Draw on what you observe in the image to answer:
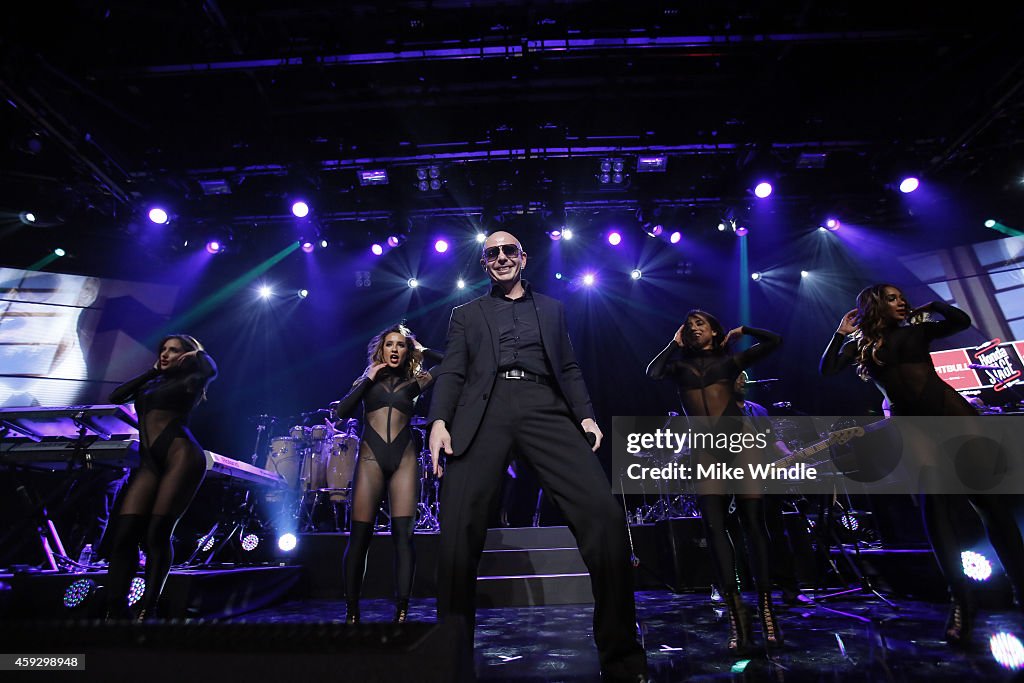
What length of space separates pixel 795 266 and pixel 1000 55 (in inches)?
212

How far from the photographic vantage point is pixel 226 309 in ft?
37.6

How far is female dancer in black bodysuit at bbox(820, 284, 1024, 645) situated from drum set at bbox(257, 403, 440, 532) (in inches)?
258

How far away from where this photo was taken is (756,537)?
3.36m

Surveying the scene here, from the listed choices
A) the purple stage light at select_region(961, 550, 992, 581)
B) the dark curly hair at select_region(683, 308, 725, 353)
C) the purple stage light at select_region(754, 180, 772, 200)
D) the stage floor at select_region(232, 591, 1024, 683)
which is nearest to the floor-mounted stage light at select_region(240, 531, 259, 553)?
the stage floor at select_region(232, 591, 1024, 683)

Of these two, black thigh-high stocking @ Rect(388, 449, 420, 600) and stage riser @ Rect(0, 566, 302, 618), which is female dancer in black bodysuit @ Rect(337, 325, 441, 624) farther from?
stage riser @ Rect(0, 566, 302, 618)

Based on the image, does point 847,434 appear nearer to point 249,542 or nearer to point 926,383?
point 926,383

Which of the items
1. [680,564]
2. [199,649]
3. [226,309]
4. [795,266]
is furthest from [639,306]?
[199,649]

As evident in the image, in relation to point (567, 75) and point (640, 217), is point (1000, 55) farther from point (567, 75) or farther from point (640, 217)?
point (567, 75)

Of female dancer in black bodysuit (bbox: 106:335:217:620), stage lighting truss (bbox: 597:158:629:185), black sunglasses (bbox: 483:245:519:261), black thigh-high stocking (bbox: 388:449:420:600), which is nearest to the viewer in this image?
black sunglasses (bbox: 483:245:519:261)

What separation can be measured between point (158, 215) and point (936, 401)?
1045 cm

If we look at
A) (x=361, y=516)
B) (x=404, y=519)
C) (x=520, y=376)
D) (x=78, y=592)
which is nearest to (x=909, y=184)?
(x=520, y=376)

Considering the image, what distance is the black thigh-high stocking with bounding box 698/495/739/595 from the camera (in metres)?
3.19

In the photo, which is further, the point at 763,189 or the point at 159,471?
the point at 763,189

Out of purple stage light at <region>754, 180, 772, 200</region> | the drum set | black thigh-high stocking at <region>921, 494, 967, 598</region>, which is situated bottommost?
black thigh-high stocking at <region>921, 494, 967, 598</region>
